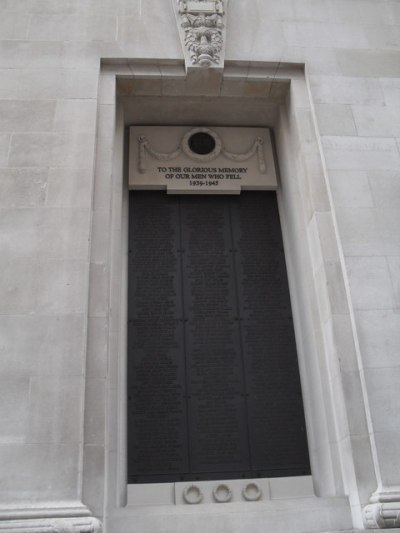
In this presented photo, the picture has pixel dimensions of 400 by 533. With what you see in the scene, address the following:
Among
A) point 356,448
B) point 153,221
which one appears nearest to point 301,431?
point 356,448

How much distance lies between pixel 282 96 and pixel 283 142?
1020 mm

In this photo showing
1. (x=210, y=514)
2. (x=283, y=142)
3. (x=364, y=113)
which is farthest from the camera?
(x=283, y=142)

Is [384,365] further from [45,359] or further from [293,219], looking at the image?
[45,359]

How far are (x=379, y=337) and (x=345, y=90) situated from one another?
5424mm

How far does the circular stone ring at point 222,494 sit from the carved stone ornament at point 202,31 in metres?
8.08

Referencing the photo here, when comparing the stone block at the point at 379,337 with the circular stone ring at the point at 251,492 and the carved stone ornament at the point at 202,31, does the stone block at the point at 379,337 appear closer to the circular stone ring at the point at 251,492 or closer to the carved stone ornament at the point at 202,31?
the circular stone ring at the point at 251,492

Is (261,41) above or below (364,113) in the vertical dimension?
above

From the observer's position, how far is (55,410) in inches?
311

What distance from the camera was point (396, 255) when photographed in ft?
31.4

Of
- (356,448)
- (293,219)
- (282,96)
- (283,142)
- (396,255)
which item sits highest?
(282,96)

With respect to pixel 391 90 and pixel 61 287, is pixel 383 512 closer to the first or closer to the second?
pixel 61 287

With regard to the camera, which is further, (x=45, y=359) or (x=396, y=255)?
(x=396, y=255)

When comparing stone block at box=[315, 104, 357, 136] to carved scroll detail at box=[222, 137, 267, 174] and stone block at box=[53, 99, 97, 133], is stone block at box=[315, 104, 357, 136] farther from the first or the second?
stone block at box=[53, 99, 97, 133]

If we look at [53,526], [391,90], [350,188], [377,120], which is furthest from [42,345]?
[391,90]
